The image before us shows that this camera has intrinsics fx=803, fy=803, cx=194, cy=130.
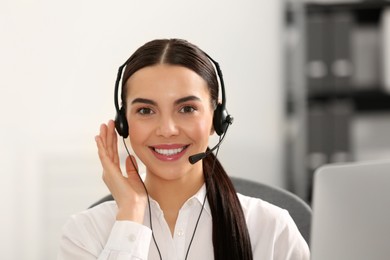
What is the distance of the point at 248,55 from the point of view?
13.8 ft

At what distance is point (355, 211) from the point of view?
3.79 ft

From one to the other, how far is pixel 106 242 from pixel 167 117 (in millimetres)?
280

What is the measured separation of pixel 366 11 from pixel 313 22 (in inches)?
12.4

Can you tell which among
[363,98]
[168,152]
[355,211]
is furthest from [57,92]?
[355,211]

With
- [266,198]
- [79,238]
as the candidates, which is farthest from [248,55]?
[79,238]

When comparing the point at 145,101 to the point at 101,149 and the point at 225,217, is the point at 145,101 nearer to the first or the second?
the point at 101,149

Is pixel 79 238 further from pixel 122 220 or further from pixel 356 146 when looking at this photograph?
pixel 356 146

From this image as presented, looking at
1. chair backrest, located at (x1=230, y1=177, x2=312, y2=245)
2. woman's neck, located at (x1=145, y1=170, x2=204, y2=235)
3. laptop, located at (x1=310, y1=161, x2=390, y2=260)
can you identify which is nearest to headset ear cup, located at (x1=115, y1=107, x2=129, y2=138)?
woman's neck, located at (x1=145, y1=170, x2=204, y2=235)

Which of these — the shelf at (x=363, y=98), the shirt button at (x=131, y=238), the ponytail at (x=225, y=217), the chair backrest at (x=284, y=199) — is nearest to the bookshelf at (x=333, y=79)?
the shelf at (x=363, y=98)

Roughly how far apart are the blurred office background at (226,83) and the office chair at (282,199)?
1.55 meters

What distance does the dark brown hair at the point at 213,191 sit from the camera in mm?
1601

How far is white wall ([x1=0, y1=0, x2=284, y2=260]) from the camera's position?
3207mm

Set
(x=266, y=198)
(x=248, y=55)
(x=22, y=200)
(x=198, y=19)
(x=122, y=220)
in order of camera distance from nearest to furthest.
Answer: (x=122, y=220) → (x=266, y=198) → (x=22, y=200) → (x=198, y=19) → (x=248, y=55)

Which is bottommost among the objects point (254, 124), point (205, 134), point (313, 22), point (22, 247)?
point (22, 247)
